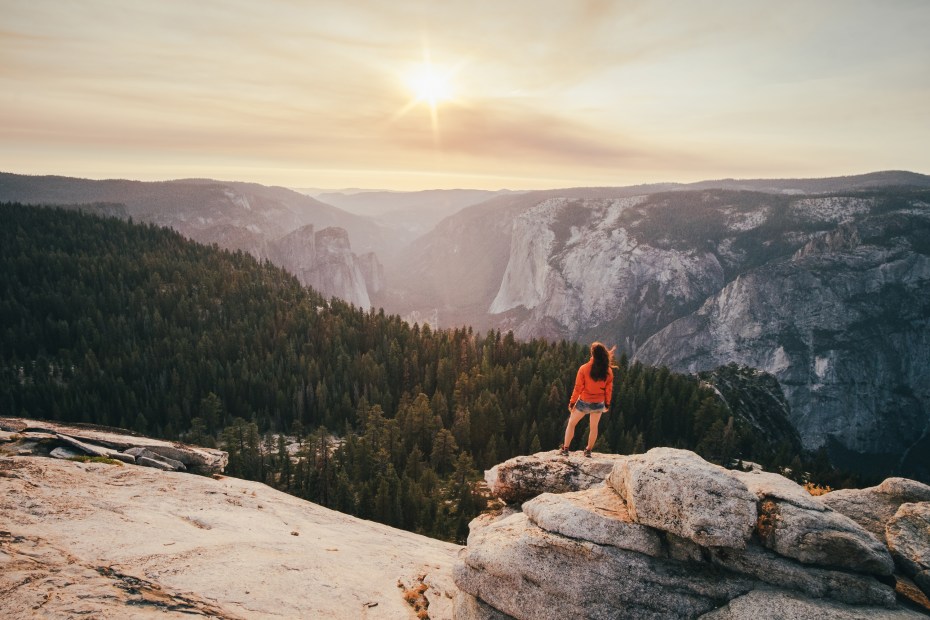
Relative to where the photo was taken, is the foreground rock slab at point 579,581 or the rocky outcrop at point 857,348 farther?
the rocky outcrop at point 857,348

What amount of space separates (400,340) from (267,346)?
105 ft

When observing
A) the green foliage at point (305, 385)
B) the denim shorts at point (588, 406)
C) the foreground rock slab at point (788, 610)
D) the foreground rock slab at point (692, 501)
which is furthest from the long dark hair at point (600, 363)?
the green foliage at point (305, 385)

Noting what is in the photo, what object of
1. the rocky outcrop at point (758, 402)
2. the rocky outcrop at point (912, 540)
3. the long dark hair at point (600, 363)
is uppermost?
the long dark hair at point (600, 363)

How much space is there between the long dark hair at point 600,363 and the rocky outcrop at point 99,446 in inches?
967

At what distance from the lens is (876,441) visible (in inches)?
6471

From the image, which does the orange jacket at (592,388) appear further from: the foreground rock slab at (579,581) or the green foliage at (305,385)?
the green foliage at (305,385)

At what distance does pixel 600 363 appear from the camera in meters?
19.8

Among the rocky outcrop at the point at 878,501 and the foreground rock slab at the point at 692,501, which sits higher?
the foreground rock slab at the point at 692,501

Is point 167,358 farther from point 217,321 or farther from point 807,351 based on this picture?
point 807,351

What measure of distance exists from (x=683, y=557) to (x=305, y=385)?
311 ft

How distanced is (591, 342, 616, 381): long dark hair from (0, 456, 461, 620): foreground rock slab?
1029 cm

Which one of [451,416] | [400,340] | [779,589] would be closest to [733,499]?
[779,589]

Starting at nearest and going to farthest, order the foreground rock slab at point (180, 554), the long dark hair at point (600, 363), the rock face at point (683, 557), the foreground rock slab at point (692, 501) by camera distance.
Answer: the rock face at point (683, 557)
the foreground rock slab at point (180, 554)
the foreground rock slab at point (692, 501)
the long dark hair at point (600, 363)

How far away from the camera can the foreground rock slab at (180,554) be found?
13156 millimetres
